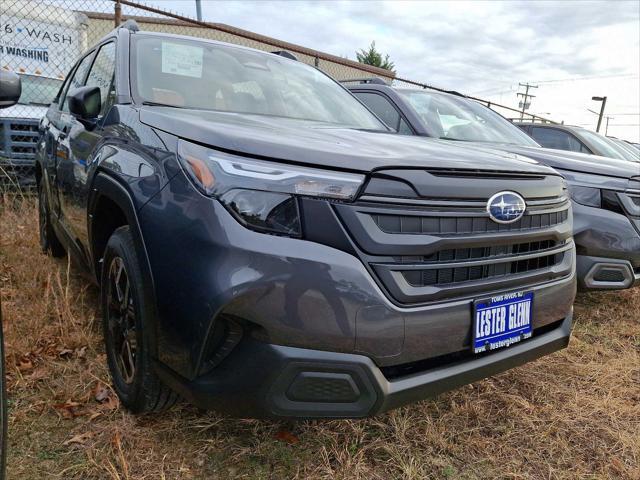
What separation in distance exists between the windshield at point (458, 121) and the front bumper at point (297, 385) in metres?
3.08

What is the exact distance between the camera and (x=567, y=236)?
2184 millimetres

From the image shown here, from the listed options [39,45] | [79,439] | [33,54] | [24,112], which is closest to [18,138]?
[24,112]

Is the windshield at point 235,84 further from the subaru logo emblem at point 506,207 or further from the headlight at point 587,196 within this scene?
the headlight at point 587,196

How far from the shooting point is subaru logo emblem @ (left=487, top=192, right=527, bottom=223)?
69.1 inches

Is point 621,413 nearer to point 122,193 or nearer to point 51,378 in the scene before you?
point 122,193

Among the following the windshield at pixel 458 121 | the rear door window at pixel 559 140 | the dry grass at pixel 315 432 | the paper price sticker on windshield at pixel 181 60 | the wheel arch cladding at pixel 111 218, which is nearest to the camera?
the wheel arch cladding at pixel 111 218

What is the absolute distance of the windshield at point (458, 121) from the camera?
4.46 meters

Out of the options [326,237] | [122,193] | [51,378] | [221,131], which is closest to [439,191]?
[326,237]

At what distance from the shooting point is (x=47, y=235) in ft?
13.0

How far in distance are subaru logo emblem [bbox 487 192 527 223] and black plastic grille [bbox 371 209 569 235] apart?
0.02 meters

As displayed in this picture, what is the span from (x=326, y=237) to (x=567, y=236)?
4.15 feet

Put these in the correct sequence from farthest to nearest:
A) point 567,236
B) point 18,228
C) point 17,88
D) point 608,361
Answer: point 18,228
point 608,361
point 567,236
point 17,88

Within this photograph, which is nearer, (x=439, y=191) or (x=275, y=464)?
(x=439, y=191)

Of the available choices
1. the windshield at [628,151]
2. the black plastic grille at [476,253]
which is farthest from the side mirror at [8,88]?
the windshield at [628,151]
